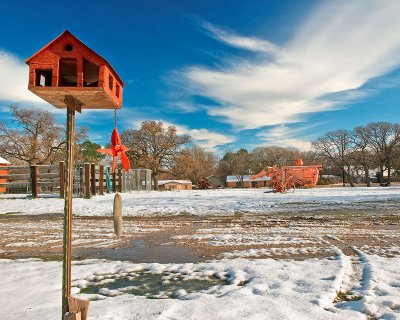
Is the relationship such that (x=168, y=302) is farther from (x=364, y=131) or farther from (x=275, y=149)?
(x=275, y=149)

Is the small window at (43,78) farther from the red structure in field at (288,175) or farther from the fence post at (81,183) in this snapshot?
the red structure in field at (288,175)

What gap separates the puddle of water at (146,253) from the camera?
4.85 meters

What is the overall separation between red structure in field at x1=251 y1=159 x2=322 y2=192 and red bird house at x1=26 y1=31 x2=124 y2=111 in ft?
72.4

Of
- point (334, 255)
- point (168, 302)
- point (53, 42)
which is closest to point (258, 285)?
point (168, 302)

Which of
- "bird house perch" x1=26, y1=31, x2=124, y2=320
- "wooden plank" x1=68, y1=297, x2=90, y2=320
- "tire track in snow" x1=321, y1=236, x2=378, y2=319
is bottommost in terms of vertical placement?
"tire track in snow" x1=321, y1=236, x2=378, y2=319

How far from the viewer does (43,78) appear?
2643mm

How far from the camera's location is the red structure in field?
24781 millimetres

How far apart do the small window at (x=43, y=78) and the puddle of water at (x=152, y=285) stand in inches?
82.1

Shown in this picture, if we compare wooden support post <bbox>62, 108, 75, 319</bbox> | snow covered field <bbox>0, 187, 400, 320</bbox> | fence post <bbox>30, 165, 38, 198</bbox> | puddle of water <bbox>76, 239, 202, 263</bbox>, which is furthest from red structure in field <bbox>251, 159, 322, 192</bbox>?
wooden support post <bbox>62, 108, 75, 319</bbox>

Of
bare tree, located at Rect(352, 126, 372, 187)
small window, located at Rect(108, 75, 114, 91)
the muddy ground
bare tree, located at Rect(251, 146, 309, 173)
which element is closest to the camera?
small window, located at Rect(108, 75, 114, 91)

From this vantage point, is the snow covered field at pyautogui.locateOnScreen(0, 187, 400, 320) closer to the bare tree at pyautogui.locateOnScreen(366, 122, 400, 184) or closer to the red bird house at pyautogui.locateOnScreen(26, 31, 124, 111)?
the red bird house at pyautogui.locateOnScreen(26, 31, 124, 111)

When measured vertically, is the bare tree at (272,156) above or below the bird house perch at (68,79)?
above

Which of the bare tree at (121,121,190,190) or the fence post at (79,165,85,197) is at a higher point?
the bare tree at (121,121,190,190)

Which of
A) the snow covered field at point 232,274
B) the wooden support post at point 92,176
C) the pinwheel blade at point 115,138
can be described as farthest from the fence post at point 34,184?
the pinwheel blade at point 115,138
